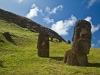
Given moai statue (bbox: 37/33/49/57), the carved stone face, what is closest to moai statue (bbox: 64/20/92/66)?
the carved stone face

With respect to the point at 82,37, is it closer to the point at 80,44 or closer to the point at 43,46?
the point at 80,44

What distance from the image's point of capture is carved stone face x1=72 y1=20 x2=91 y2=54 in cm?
2536

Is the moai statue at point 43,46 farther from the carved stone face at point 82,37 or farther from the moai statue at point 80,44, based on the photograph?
the carved stone face at point 82,37

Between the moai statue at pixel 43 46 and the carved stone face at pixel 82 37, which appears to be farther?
the moai statue at pixel 43 46

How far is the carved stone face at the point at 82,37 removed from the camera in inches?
998

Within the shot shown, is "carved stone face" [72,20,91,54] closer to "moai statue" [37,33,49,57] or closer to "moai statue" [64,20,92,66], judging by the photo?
"moai statue" [64,20,92,66]

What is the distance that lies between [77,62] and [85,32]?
11.5 ft

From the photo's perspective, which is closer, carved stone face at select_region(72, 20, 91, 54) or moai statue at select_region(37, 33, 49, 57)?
carved stone face at select_region(72, 20, 91, 54)

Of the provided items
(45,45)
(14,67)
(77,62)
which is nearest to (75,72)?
(77,62)

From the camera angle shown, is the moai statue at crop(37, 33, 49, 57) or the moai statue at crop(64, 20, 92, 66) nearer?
the moai statue at crop(64, 20, 92, 66)

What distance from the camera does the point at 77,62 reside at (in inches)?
1013

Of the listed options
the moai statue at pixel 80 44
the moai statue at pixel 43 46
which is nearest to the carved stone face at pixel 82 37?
the moai statue at pixel 80 44

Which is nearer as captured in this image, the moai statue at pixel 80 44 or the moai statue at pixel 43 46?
the moai statue at pixel 80 44

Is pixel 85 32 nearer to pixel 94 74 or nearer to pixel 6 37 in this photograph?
pixel 94 74
